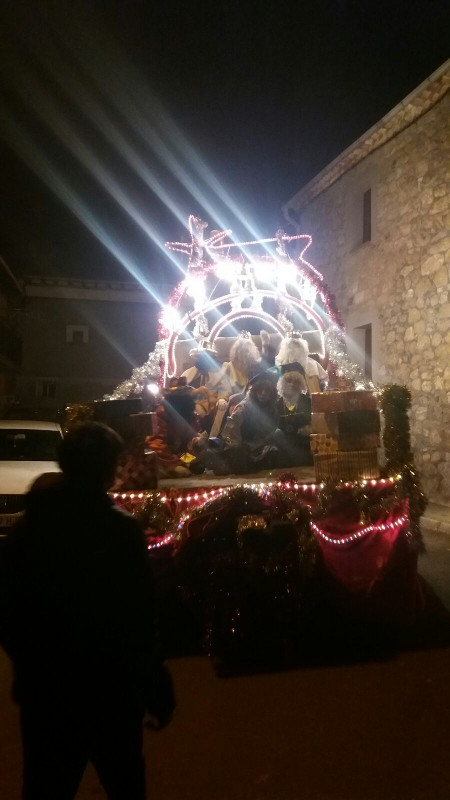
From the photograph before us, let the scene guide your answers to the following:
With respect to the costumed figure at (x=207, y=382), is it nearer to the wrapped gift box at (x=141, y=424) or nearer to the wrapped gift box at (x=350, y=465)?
the wrapped gift box at (x=141, y=424)

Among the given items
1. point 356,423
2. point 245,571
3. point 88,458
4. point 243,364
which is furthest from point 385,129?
point 88,458

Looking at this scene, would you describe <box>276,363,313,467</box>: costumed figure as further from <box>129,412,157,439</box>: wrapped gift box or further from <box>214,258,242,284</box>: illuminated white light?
<box>214,258,242,284</box>: illuminated white light

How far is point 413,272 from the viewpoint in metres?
10.2

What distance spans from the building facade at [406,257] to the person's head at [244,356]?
250 centimetres

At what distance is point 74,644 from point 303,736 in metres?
1.99

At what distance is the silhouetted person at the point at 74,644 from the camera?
193cm

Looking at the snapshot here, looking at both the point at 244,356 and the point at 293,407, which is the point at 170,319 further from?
the point at 293,407

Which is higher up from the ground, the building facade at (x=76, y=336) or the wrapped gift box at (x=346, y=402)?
the building facade at (x=76, y=336)

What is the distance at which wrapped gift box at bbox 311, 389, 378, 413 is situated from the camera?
5.66 metres

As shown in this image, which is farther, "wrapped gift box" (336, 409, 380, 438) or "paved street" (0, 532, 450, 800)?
"wrapped gift box" (336, 409, 380, 438)

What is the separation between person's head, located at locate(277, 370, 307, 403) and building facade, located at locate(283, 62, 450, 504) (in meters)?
→ 2.51

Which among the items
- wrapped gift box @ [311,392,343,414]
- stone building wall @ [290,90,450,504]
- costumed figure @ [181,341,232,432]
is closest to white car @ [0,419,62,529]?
costumed figure @ [181,341,232,432]

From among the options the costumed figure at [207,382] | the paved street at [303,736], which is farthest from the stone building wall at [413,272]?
the paved street at [303,736]

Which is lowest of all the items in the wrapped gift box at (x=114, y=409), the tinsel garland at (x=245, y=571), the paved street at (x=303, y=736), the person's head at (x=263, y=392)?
the paved street at (x=303, y=736)
